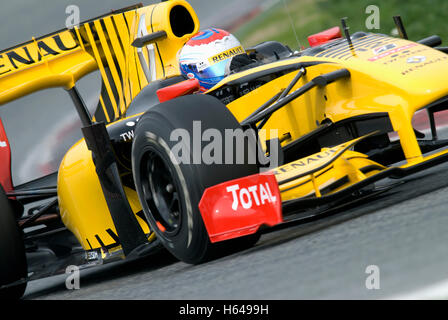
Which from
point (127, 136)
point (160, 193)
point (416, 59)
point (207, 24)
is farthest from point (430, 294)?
point (207, 24)

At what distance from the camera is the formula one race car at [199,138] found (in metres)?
4.24

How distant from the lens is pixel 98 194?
17.8 ft

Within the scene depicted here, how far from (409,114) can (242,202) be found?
114 centimetres

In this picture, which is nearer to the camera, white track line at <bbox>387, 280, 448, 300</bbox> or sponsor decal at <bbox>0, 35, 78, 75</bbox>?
white track line at <bbox>387, 280, 448, 300</bbox>

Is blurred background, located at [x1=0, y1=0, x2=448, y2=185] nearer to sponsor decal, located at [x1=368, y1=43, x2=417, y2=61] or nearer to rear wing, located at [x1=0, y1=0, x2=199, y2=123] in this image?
rear wing, located at [x1=0, y1=0, x2=199, y2=123]

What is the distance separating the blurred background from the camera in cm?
1400

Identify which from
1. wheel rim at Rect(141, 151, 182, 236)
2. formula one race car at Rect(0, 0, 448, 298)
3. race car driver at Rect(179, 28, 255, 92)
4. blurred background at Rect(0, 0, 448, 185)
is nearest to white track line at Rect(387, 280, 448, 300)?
formula one race car at Rect(0, 0, 448, 298)

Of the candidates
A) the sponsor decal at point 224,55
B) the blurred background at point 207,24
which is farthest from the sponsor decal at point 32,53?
the blurred background at point 207,24

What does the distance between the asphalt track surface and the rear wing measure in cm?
167

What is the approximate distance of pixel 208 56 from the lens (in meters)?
5.82

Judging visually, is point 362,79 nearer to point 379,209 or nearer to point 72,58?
point 379,209

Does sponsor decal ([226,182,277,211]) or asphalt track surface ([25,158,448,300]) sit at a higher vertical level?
sponsor decal ([226,182,277,211])

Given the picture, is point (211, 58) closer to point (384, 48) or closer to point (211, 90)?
point (211, 90)

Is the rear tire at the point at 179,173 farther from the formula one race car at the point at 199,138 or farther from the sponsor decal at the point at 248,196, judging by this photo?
the sponsor decal at the point at 248,196
